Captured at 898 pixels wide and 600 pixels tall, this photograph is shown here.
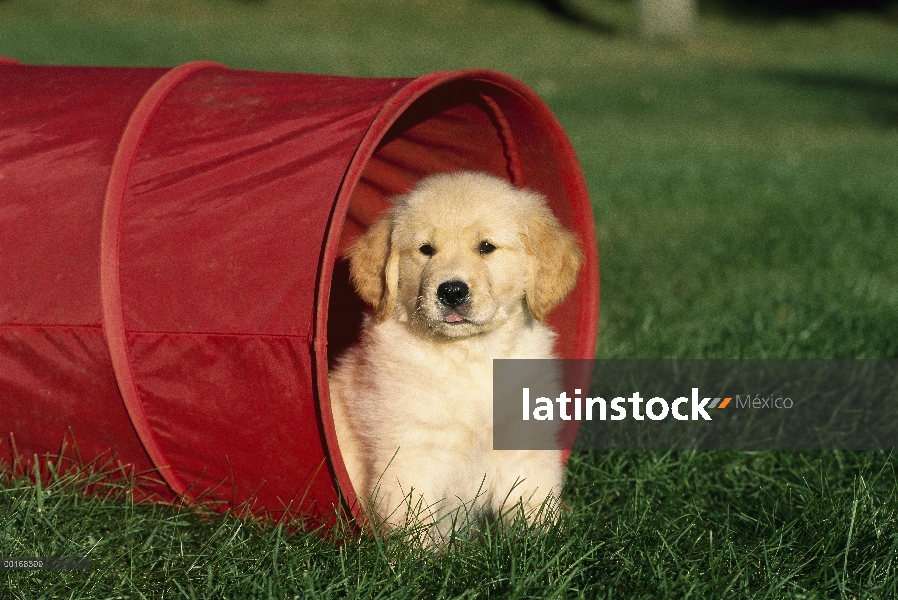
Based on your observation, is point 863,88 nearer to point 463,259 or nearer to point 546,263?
point 546,263

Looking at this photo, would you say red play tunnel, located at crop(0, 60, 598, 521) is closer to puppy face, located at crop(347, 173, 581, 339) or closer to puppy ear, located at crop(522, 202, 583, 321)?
puppy face, located at crop(347, 173, 581, 339)

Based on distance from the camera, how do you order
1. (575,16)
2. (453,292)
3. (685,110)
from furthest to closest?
1. (575,16)
2. (685,110)
3. (453,292)

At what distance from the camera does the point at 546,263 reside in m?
3.27

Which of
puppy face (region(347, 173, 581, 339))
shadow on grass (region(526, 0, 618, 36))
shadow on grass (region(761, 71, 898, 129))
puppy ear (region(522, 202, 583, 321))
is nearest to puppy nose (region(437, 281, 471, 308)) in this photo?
puppy face (region(347, 173, 581, 339))

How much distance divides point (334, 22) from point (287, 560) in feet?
76.2

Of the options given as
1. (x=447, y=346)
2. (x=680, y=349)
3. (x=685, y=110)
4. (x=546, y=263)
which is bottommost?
(x=685, y=110)

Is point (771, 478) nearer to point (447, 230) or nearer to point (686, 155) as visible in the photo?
point (447, 230)

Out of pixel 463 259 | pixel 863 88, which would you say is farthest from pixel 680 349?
pixel 863 88

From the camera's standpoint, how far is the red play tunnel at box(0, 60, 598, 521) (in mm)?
2789

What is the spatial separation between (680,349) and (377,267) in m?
1.91

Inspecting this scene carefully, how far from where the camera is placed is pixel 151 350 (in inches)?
114

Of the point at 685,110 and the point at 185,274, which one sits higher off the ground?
the point at 185,274

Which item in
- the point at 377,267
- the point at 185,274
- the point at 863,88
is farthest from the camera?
Result: the point at 863,88

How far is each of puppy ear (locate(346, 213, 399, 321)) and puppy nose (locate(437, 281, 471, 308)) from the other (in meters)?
0.25
